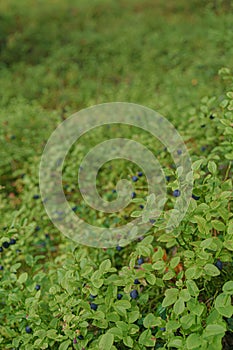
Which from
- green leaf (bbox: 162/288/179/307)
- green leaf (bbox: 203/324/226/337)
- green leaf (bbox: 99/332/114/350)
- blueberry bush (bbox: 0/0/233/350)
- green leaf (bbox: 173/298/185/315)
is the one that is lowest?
blueberry bush (bbox: 0/0/233/350)

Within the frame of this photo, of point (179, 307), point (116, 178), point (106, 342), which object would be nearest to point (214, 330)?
point (179, 307)

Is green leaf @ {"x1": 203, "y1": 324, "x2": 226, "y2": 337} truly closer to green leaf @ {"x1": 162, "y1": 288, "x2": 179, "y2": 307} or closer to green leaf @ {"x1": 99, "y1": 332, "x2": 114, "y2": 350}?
green leaf @ {"x1": 162, "y1": 288, "x2": 179, "y2": 307}

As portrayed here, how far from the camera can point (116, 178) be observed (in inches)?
132

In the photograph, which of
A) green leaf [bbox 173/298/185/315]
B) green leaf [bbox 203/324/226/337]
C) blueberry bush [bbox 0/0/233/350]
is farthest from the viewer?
blueberry bush [bbox 0/0/233/350]

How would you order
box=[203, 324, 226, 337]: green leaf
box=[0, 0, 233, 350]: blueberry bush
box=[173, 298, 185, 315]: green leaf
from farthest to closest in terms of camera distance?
1. box=[0, 0, 233, 350]: blueberry bush
2. box=[173, 298, 185, 315]: green leaf
3. box=[203, 324, 226, 337]: green leaf

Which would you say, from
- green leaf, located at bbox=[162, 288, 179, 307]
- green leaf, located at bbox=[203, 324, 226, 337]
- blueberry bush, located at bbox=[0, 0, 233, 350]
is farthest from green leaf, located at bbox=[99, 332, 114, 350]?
green leaf, located at bbox=[203, 324, 226, 337]

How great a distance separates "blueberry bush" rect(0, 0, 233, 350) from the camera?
1.78 meters

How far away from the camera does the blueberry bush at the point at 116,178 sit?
1.78 m

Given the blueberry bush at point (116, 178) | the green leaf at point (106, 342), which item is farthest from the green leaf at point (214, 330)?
the green leaf at point (106, 342)

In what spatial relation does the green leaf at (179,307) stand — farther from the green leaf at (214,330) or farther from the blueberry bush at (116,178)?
the green leaf at (214,330)

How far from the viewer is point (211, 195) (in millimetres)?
1844

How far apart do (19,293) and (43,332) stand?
0.30m

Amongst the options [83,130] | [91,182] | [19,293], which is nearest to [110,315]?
[19,293]

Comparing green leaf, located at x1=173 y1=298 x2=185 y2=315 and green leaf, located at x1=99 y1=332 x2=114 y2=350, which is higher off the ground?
green leaf, located at x1=173 y1=298 x2=185 y2=315
